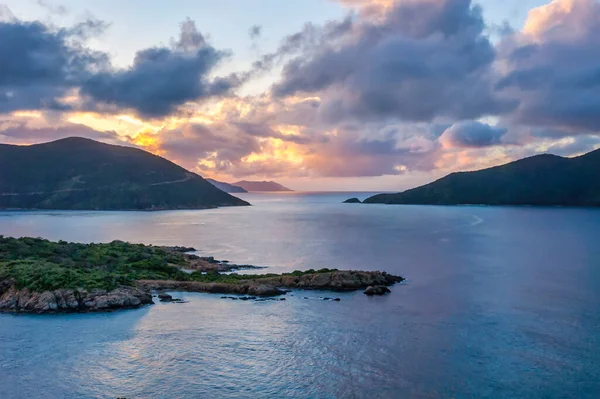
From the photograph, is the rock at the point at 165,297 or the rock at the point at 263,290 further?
the rock at the point at 263,290

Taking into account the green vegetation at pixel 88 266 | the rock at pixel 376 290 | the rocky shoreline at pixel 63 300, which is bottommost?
the rock at pixel 376 290

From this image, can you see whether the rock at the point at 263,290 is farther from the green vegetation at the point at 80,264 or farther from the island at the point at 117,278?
the green vegetation at the point at 80,264

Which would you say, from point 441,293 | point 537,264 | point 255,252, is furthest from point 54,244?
point 537,264

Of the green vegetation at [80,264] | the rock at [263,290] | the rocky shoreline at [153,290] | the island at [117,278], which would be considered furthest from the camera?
the rock at [263,290]

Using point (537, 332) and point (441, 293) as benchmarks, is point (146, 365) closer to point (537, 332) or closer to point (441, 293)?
point (537, 332)

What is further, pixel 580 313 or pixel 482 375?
pixel 580 313

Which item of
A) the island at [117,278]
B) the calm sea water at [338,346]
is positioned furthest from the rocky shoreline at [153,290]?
the calm sea water at [338,346]

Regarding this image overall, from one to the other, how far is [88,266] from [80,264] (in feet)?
4.16

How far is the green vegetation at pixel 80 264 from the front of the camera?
57.1 meters

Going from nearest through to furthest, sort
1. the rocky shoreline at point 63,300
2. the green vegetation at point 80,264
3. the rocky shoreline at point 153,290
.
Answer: the rocky shoreline at point 63,300 → the rocky shoreline at point 153,290 → the green vegetation at point 80,264

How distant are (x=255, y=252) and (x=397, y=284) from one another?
47584 mm

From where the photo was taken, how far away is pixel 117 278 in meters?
62.8

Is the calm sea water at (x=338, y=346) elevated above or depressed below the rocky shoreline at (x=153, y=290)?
below

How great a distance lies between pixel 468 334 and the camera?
4716cm
